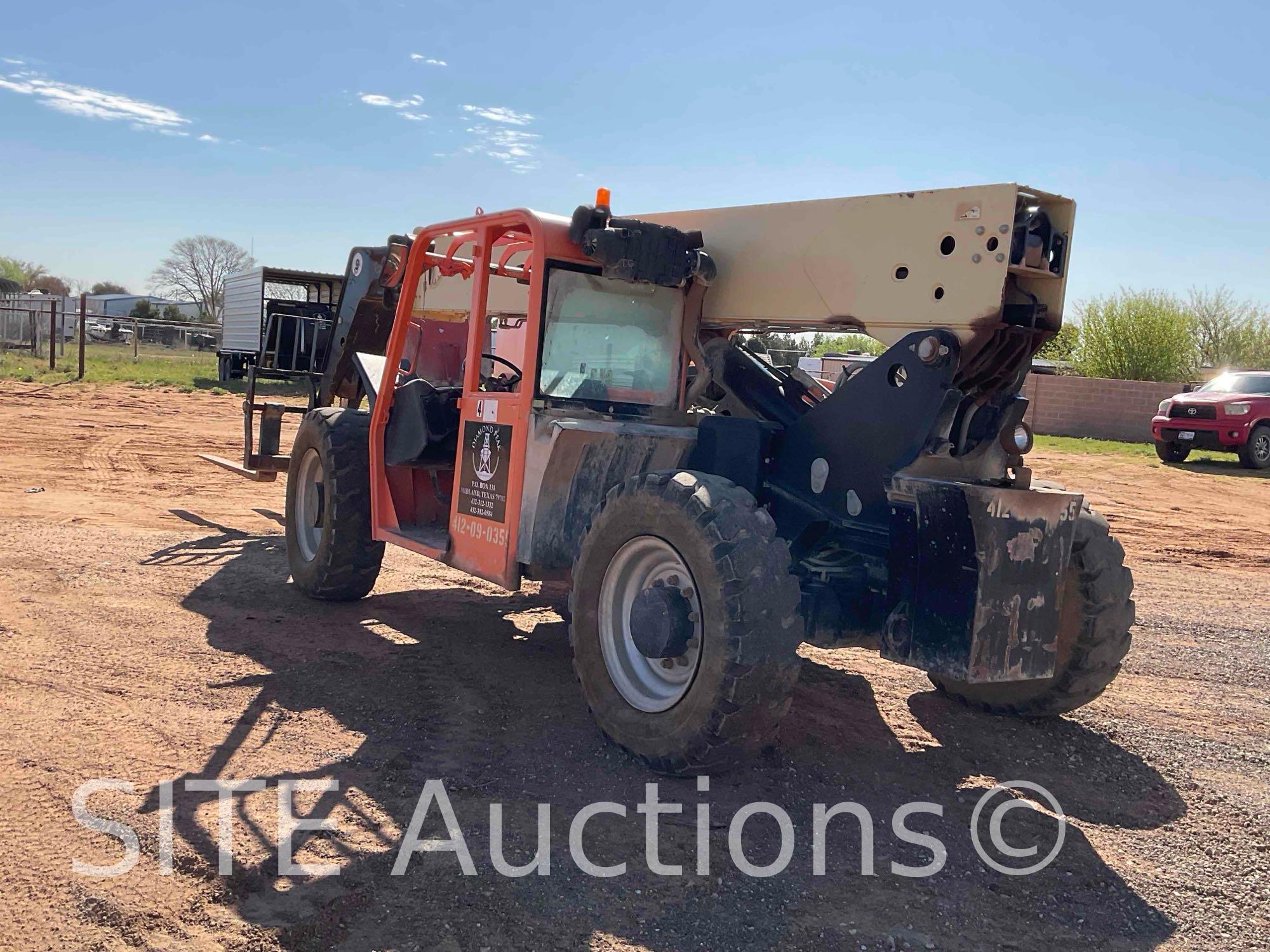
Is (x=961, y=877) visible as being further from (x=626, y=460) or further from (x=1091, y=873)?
(x=626, y=460)

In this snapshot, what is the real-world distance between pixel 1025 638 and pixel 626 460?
2001 mm

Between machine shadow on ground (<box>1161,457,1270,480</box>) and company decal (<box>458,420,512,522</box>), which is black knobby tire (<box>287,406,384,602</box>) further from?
machine shadow on ground (<box>1161,457,1270,480</box>)

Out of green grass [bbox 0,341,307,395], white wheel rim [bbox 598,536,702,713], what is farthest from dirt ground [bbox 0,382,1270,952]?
green grass [bbox 0,341,307,395]

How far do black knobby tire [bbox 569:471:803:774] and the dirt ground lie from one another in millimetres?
218

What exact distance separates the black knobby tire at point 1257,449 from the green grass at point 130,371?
17.7 metres

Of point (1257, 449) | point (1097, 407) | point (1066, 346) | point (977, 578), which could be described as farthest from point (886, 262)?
point (1066, 346)

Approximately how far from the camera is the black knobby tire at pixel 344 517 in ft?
21.8

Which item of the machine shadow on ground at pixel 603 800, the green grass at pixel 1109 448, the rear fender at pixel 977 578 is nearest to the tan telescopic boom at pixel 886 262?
the rear fender at pixel 977 578

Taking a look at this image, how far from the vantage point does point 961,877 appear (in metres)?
3.69

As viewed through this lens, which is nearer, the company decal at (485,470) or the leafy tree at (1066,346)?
the company decal at (485,470)

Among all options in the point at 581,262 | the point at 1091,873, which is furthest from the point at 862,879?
the point at 581,262

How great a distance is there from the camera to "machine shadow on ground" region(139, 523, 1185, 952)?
3225mm

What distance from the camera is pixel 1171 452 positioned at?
2095cm

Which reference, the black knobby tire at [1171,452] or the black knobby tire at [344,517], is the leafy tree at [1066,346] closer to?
the black knobby tire at [1171,452]
